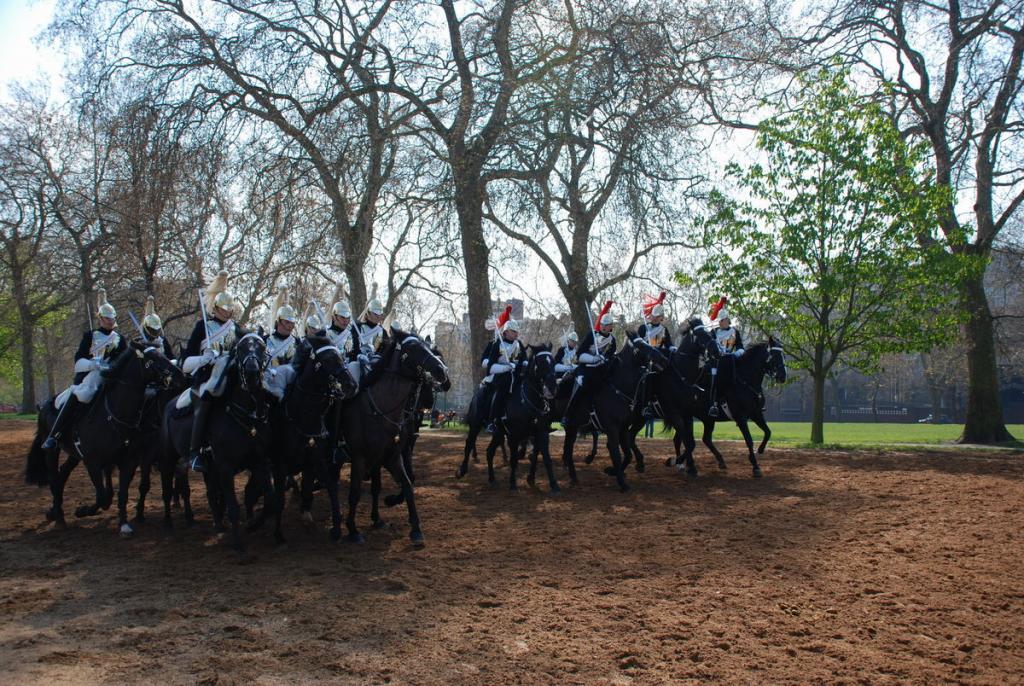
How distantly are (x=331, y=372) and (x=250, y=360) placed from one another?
1003mm

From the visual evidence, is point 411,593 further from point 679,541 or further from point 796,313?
point 796,313

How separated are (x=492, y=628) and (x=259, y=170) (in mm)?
14944

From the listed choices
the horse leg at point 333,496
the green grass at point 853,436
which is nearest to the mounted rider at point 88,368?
the horse leg at point 333,496

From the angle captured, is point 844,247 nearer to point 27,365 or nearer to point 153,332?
point 153,332

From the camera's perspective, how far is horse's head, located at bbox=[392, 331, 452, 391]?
9422mm

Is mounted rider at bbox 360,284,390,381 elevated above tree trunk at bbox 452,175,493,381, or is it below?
below

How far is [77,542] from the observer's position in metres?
10.0

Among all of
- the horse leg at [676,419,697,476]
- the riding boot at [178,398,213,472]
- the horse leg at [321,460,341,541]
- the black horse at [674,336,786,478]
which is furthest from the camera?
the black horse at [674,336,786,478]

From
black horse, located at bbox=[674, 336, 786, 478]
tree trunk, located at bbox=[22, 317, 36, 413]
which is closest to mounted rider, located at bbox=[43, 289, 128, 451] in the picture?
black horse, located at bbox=[674, 336, 786, 478]

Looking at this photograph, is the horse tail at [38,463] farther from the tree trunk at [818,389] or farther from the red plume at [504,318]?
the tree trunk at [818,389]

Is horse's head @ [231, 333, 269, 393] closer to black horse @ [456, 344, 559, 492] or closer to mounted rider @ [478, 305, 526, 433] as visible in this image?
black horse @ [456, 344, 559, 492]

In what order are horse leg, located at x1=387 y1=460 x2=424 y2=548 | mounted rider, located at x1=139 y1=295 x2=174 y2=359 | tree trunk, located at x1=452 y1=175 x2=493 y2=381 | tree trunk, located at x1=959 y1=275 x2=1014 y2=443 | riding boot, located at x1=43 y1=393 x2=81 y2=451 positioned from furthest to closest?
tree trunk, located at x1=959 y1=275 x2=1014 y2=443, tree trunk, located at x1=452 y1=175 x2=493 y2=381, mounted rider, located at x1=139 y1=295 x2=174 y2=359, riding boot, located at x1=43 y1=393 x2=81 y2=451, horse leg, located at x1=387 y1=460 x2=424 y2=548

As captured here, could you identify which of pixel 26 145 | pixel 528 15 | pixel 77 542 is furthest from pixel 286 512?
pixel 26 145

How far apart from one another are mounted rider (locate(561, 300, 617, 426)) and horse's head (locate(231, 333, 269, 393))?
606 cm
